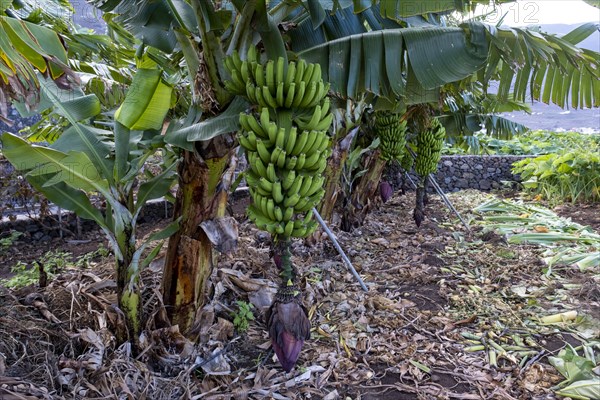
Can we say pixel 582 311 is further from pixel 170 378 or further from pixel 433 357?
pixel 170 378

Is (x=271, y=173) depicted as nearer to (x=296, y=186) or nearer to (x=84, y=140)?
(x=296, y=186)

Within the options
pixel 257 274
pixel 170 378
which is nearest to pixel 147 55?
pixel 257 274

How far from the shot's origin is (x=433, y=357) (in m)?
2.18

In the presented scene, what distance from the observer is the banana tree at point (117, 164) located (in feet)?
5.43

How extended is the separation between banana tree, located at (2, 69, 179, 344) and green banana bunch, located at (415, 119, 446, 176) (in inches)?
122

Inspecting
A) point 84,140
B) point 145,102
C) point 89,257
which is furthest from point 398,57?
point 89,257

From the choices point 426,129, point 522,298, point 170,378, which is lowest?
point 522,298

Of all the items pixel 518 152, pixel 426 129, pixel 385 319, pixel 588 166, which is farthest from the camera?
pixel 518 152

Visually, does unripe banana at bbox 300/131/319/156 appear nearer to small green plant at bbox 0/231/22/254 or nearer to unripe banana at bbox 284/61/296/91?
unripe banana at bbox 284/61/296/91

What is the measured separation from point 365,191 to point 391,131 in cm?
98

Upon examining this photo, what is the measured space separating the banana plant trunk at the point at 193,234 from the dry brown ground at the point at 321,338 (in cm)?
9

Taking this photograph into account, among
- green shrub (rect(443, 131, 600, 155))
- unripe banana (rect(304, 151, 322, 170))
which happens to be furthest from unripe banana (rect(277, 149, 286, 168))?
green shrub (rect(443, 131, 600, 155))

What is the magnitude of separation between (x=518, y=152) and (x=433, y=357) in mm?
8755

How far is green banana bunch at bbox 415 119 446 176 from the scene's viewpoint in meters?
4.18
